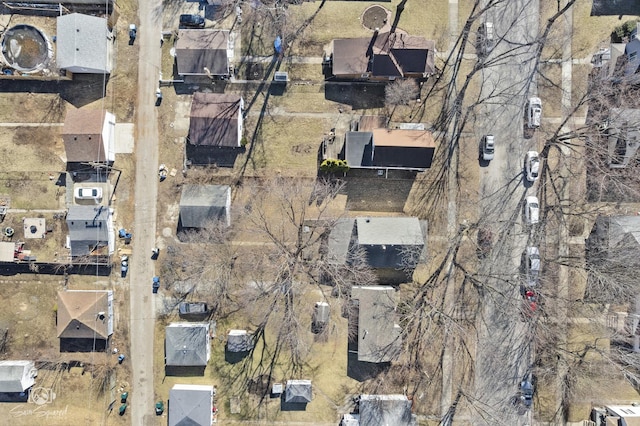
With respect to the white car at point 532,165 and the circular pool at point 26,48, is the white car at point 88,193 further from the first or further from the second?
the white car at point 532,165

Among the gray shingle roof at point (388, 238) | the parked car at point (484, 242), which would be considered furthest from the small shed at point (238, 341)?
the parked car at point (484, 242)

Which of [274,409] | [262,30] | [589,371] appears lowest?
[274,409]

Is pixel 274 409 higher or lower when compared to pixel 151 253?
lower

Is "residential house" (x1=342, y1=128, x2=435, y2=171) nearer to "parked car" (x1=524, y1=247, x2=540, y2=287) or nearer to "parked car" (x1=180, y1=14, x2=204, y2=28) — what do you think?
"parked car" (x1=524, y1=247, x2=540, y2=287)

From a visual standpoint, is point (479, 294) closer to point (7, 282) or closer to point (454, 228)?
point (454, 228)

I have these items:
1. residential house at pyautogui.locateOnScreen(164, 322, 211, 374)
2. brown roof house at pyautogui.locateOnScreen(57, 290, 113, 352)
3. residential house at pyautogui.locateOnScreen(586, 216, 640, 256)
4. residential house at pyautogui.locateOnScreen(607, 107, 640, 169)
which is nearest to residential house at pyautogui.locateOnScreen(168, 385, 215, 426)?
residential house at pyautogui.locateOnScreen(164, 322, 211, 374)

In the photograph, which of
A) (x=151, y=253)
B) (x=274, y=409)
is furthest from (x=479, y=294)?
(x=151, y=253)

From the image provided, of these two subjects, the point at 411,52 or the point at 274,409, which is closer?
the point at 411,52

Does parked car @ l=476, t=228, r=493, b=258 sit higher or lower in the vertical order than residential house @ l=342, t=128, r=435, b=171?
lower
